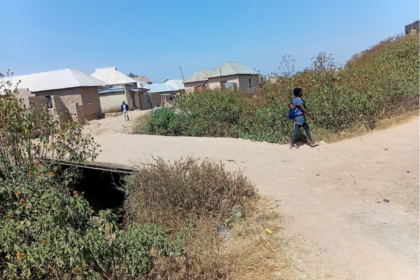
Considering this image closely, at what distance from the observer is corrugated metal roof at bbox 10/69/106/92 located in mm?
23859

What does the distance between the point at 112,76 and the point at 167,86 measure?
1498cm

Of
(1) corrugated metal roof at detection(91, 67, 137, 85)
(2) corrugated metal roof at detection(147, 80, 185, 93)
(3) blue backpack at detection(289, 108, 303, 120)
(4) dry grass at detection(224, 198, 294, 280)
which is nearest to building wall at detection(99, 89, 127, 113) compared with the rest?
(1) corrugated metal roof at detection(91, 67, 137, 85)

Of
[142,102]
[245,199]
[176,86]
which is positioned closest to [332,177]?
[245,199]

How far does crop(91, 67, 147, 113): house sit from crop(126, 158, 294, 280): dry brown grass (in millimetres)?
25715

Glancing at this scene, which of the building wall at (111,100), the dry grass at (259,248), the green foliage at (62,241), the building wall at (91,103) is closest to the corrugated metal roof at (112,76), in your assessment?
the building wall at (111,100)

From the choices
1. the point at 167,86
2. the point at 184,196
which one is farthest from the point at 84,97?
the point at 167,86

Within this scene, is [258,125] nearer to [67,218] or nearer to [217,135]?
[217,135]

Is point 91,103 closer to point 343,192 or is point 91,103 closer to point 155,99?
point 155,99

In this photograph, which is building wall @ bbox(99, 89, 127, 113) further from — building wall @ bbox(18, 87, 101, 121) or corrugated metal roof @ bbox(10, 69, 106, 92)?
building wall @ bbox(18, 87, 101, 121)

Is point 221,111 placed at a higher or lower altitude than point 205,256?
higher

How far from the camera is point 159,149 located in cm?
810

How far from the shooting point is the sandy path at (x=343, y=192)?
309 cm

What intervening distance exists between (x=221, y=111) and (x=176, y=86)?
136 feet

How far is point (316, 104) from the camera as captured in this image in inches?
338
